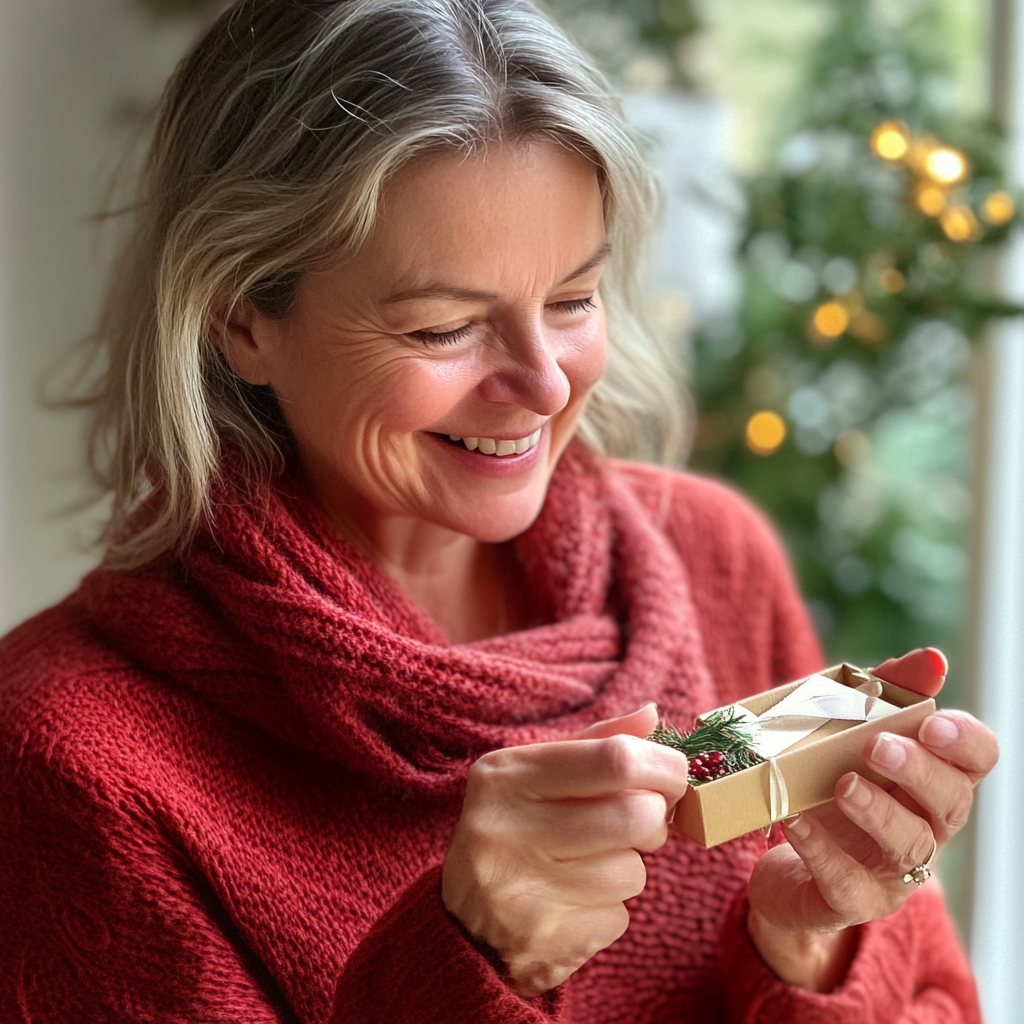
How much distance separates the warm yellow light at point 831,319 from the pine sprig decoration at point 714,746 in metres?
1.30

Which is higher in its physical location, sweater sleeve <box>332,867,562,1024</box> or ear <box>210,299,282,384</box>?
ear <box>210,299,282,384</box>

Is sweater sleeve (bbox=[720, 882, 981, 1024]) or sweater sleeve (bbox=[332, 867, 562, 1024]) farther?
sweater sleeve (bbox=[720, 882, 981, 1024])

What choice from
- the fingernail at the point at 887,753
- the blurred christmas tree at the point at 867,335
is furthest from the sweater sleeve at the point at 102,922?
the blurred christmas tree at the point at 867,335

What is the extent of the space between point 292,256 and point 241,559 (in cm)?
29

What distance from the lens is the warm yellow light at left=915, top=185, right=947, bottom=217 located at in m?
1.97

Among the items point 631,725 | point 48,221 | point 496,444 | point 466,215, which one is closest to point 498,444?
point 496,444

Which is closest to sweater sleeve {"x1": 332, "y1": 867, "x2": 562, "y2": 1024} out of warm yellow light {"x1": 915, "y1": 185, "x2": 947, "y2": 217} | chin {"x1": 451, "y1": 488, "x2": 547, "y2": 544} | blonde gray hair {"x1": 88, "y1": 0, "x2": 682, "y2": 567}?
chin {"x1": 451, "y1": 488, "x2": 547, "y2": 544}

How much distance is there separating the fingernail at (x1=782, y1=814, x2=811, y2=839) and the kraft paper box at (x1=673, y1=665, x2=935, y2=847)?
0.10 ft

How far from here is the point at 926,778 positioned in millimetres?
1000

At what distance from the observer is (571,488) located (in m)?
1.43

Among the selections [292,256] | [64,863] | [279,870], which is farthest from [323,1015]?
[292,256]

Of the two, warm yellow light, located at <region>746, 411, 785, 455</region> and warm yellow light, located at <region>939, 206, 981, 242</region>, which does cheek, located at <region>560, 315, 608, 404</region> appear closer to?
warm yellow light, located at <region>939, 206, 981, 242</region>

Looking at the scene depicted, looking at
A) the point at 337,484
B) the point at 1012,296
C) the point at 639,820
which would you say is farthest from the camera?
the point at 1012,296

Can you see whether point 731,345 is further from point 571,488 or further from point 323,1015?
point 323,1015
